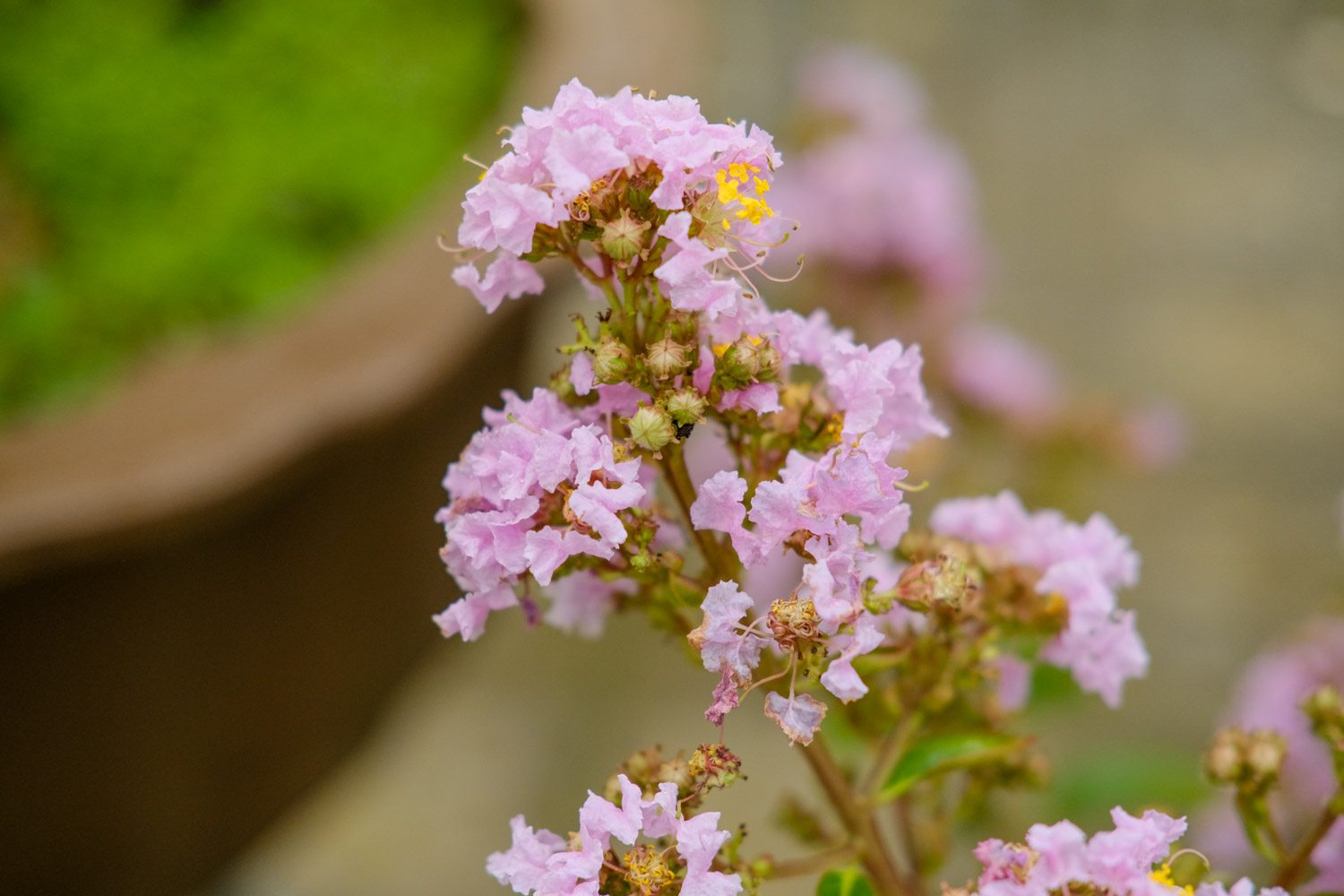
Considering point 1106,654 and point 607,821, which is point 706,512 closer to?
point 607,821

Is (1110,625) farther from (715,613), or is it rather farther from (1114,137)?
(1114,137)

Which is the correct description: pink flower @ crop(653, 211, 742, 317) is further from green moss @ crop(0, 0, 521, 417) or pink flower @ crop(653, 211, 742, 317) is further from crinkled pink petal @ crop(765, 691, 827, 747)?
green moss @ crop(0, 0, 521, 417)

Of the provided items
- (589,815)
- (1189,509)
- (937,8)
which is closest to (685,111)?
(589,815)

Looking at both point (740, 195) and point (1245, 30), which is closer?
point (740, 195)

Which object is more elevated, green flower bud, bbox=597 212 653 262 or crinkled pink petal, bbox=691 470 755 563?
green flower bud, bbox=597 212 653 262

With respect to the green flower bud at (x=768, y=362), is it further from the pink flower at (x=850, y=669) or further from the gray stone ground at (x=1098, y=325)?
the gray stone ground at (x=1098, y=325)

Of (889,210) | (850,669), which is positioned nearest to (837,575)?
(850,669)

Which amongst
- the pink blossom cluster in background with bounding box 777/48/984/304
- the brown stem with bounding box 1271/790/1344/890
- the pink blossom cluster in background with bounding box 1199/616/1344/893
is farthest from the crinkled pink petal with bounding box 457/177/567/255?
the pink blossom cluster in background with bounding box 777/48/984/304
